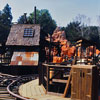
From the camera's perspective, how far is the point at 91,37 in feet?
161

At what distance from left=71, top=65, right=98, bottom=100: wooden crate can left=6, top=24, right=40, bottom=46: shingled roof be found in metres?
14.9

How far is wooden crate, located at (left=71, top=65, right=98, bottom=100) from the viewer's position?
545cm

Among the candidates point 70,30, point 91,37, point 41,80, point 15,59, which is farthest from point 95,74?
point 70,30

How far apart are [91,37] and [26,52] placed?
33.4m

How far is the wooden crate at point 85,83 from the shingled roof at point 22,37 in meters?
14.9

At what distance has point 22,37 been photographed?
2212 cm

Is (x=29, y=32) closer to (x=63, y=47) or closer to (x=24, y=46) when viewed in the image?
(x=24, y=46)

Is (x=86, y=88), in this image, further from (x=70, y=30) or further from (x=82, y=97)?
(x=70, y=30)

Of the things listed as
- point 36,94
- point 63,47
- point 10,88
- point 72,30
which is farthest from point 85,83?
point 72,30

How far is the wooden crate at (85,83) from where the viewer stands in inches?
214

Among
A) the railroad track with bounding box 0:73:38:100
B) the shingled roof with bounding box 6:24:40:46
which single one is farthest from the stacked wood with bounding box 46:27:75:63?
the railroad track with bounding box 0:73:38:100

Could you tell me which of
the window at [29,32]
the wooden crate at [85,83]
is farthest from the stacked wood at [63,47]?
the wooden crate at [85,83]

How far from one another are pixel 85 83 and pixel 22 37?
57.9 feet

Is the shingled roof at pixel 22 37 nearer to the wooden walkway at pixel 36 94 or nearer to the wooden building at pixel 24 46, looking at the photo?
the wooden building at pixel 24 46
